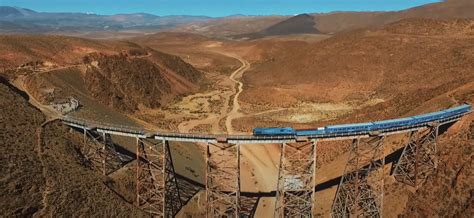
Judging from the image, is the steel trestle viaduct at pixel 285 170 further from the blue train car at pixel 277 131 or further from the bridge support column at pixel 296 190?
the blue train car at pixel 277 131

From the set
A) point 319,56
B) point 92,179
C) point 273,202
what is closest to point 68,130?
point 92,179

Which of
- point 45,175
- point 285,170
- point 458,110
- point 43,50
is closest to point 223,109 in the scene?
point 43,50

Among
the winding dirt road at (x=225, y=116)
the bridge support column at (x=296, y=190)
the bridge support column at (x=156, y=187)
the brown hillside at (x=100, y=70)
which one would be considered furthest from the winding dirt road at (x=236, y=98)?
the bridge support column at (x=296, y=190)

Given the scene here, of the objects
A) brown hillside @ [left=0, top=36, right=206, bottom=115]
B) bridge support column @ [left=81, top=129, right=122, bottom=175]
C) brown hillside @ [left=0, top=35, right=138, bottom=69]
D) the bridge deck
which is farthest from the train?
brown hillside @ [left=0, top=35, right=138, bottom=69]

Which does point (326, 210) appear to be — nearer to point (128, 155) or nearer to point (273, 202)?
point (273, 202)

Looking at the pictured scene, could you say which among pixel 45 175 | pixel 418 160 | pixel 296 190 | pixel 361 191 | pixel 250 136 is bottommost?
pixel 361 191

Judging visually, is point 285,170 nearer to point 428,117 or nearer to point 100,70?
point 428,117
